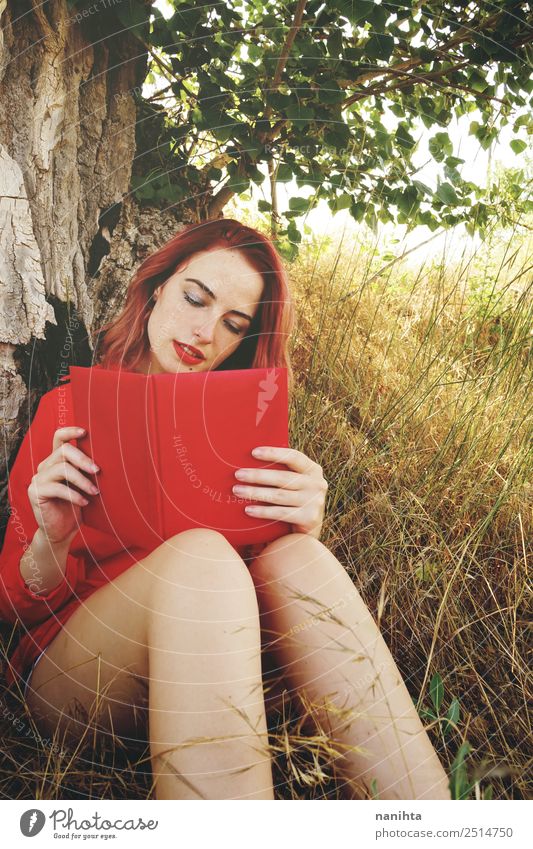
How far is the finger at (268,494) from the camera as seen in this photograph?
67 centimetres

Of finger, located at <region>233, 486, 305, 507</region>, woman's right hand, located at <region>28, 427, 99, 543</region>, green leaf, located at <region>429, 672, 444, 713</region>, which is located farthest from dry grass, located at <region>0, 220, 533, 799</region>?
woman's right hand, located at <region>28, 427, 99, 543</region>

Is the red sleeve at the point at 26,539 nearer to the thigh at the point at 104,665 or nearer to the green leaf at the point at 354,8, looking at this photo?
the thigh at the point at 104,665

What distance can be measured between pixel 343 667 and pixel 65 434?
423 mm

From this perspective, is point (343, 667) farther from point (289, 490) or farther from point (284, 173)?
point (284, 173)

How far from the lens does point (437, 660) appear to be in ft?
2.41

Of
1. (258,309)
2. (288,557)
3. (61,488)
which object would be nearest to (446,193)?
(258,309)

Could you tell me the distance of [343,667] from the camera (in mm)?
637

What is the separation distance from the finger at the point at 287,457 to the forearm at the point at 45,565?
0.84 feet

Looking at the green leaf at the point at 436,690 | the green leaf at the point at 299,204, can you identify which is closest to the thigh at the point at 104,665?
the green leaf at the point at 436,690

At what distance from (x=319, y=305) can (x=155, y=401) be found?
27 centimetres

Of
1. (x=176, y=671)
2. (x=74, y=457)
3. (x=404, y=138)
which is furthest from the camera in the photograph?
(x=404, y=138)

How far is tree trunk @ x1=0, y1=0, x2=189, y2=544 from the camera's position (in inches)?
29.2

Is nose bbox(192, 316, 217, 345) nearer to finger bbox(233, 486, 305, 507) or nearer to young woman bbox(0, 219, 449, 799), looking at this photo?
young woman bbox(0, 219, 449, 799)
